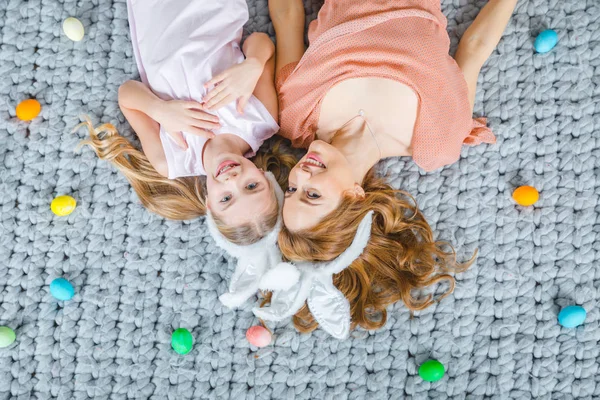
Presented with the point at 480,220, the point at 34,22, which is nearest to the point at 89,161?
the point at 34,22

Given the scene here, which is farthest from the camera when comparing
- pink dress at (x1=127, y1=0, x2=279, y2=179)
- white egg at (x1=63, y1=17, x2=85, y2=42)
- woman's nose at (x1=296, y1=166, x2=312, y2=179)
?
white egg at (x1=63, y1=17, x2=85, y2=42)

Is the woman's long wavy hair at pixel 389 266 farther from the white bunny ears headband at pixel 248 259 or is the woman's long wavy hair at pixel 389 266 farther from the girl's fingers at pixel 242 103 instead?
the girl's fingers at pixel 242 103

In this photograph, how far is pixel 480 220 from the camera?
1.22 m

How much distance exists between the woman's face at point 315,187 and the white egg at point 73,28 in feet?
1.91

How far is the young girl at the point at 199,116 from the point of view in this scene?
111 cm

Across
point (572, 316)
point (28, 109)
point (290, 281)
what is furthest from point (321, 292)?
point (28, 109)

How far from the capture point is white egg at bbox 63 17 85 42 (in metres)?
1.27

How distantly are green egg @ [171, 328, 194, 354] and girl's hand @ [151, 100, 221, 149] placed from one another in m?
0.39

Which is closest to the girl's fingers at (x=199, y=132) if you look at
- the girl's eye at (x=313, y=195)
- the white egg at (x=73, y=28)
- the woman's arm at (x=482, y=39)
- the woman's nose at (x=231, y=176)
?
the woman's nose at (x=231, y=176)

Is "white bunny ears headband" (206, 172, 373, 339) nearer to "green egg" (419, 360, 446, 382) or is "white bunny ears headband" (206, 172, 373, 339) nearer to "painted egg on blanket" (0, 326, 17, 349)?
"green egg" (419, 360, 446, 382)

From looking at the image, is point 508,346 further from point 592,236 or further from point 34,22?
point 34,22

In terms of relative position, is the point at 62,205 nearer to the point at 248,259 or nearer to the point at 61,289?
the point at 61,289

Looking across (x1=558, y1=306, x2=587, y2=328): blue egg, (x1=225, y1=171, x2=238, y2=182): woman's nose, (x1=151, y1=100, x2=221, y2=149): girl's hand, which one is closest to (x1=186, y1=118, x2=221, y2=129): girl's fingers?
(x1=151, y1=100, x2=221, y2=149): girl's hand

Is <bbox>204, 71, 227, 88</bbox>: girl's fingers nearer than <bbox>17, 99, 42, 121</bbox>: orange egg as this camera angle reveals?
Yes
